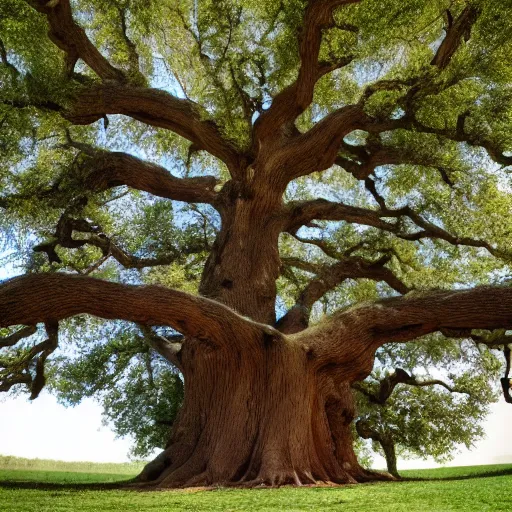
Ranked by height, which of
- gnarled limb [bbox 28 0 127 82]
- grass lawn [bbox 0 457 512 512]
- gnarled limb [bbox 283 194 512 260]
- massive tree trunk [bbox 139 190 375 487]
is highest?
gnarled limb [bbox 28 0 127 82]

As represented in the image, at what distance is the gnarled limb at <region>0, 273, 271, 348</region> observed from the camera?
9500mm

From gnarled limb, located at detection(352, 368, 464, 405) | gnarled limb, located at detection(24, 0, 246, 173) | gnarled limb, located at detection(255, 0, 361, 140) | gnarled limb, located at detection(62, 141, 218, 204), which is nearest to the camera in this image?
gnarled limb, located at detection(255, 0, 361, 140)

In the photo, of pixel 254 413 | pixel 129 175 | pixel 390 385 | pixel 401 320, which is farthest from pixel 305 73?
pixel 390 385

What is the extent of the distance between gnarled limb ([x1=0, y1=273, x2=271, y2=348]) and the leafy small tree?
3 centimetres

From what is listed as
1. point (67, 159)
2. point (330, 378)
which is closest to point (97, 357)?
point (67, 159)

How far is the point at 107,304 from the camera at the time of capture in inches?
392

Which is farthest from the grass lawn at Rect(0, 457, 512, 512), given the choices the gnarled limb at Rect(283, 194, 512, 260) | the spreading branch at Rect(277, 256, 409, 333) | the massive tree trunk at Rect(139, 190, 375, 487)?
the gnarled limb at Rect(283, 194, 512, 260)

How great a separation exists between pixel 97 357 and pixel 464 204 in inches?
426

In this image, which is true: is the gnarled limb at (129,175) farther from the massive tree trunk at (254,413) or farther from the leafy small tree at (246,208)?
the massive tree trunk at (254,413)

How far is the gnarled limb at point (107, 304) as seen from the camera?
31.2 ft

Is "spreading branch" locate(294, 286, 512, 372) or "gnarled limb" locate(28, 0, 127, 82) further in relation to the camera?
"gnarled limb" locate(28, 0, 127, 82)

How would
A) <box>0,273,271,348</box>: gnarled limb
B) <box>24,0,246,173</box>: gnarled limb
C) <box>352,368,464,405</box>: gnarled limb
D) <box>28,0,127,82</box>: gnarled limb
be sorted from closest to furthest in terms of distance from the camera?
<box>0,273,271,348</box>: gnarled limb
<box>28,0,127,82</box>: gnarled limb
<box>24,0,246,173</box>: gnarled limb
<box>352,368,464,405</box>: gnarled limb

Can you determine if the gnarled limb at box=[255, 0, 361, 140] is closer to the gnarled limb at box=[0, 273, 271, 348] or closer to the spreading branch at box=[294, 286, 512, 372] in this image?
the spreading branch at box=[294, 286, 512, 372]

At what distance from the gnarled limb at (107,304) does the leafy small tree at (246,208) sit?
1.3 inches
